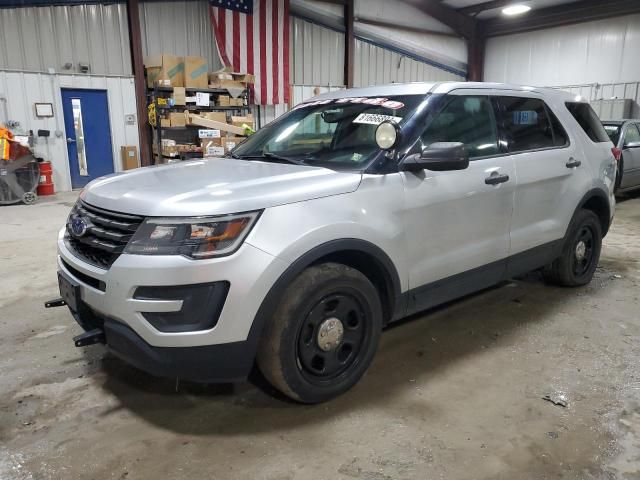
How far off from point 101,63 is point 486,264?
9.63m

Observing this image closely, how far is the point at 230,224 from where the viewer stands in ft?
6.59

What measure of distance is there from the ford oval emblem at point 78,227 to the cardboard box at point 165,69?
8.59 meters

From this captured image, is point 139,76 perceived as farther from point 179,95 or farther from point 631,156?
point 631,156

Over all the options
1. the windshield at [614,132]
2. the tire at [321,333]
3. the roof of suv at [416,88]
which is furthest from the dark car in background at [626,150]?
the tire at [321,333]

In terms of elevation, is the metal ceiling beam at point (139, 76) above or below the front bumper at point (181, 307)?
above

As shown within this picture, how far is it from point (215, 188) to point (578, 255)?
317 centimetres

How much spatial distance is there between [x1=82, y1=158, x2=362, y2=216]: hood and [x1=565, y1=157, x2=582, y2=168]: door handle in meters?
1.95

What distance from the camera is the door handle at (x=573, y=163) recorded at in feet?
11.6

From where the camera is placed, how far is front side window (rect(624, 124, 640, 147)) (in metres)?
8.42

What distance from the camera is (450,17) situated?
1562cm

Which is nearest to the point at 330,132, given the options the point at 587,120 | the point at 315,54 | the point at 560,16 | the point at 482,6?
the point at 587,120

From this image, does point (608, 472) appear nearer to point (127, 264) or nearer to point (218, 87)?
point (127, 264)

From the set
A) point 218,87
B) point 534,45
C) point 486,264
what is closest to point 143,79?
point 218,87

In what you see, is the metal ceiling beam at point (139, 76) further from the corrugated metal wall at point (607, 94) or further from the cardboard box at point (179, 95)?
the corrugated metal wall at point (607, 94)
